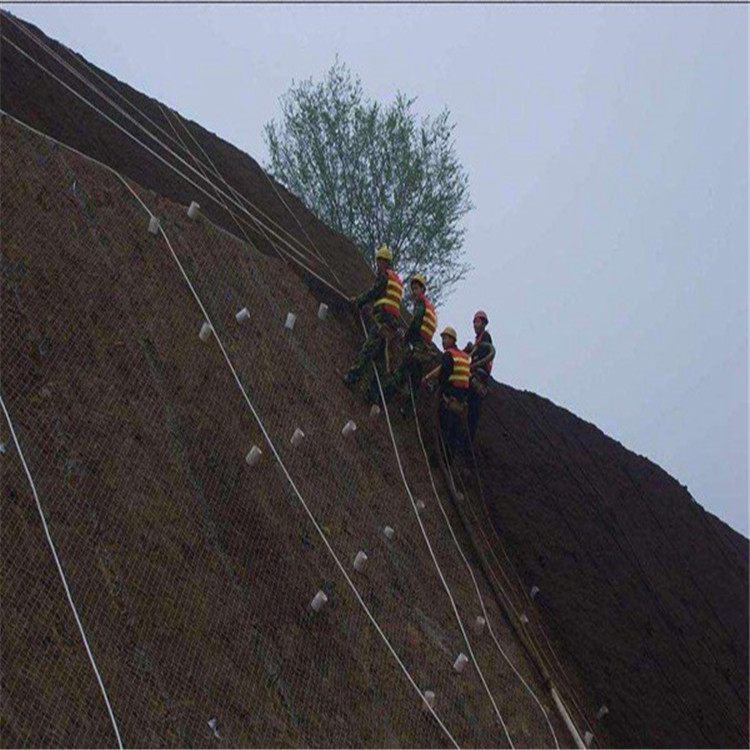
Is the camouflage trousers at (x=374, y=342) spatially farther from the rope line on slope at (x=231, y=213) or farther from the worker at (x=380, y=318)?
the rope line on slope at (x=231, y=213)

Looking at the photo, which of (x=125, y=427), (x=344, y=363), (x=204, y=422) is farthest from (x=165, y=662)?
(x=344, y=363)

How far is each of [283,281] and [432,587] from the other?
4.54 meters

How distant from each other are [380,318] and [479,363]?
78.6 inches

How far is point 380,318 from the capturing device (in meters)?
15.4

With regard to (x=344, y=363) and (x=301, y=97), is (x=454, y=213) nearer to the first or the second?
(x=301, y=97)

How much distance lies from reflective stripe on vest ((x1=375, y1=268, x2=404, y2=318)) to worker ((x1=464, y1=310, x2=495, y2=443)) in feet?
5.58

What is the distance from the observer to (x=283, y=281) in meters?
16.0

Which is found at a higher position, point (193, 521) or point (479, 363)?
point (479, 363)

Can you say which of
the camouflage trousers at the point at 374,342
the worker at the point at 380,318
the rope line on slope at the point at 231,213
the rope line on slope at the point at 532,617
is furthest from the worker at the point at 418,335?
the rope line on slope at the point at 231,213

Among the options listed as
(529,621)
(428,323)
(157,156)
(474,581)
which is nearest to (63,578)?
(474,581)

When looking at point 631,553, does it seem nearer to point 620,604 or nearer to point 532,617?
point 620,604

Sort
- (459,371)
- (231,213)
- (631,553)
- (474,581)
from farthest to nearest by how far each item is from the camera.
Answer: (631,553)
(231,213)
(459,371)
(474,581)

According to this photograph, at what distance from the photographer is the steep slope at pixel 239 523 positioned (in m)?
9.22

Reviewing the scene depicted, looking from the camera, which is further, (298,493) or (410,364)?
(410,364)
